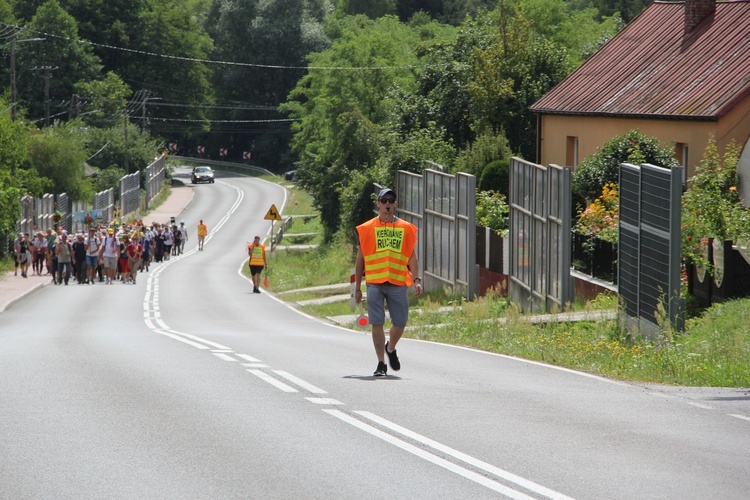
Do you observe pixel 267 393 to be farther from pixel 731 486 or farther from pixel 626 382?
pixel 731 486

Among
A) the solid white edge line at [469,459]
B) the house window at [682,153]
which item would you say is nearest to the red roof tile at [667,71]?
the house window at [682,153]

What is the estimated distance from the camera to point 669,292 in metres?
14.2

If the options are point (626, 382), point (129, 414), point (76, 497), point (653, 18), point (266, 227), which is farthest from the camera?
point (266, 227)

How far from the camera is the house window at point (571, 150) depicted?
116 ft

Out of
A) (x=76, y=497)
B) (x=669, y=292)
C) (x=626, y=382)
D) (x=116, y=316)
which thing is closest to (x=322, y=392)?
(x=626, y=382)

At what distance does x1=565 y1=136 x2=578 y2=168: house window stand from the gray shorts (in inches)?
983

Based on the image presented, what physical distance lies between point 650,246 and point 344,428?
7.81m

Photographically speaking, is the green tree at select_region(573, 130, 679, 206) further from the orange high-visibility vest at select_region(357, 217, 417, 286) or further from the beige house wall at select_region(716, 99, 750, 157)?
the orange high-visibility vest at select_region(357, 217, 417, 286)

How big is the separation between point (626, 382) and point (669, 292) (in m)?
3.06

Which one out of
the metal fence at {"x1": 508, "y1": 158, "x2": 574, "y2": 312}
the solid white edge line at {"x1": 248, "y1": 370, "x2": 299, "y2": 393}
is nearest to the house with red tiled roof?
the metal fence at {"x1": 508, "y1": 158, "x2": 574, "y2": 312}

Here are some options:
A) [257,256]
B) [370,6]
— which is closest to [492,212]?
[257,256]

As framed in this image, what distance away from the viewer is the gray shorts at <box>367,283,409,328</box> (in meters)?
11.1

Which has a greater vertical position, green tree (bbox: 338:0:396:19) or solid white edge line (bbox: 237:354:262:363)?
green tree (bbox: 338:0:396:19)

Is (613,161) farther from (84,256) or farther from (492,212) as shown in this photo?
(84,256)
